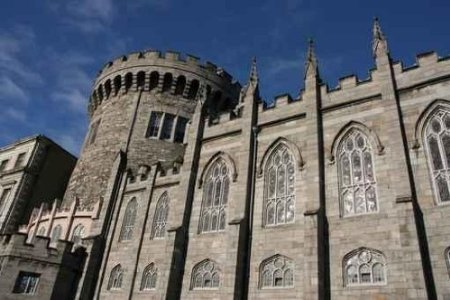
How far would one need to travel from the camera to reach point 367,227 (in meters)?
13.9

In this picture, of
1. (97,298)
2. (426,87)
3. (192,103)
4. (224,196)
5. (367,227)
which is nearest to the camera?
(367,227)

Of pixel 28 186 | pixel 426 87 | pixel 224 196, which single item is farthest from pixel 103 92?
pixel 426 87

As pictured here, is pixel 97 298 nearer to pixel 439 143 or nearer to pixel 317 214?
pixel 317 214

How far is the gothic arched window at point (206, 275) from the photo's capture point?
16.4m

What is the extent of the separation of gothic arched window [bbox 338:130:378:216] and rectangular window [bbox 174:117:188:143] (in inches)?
562

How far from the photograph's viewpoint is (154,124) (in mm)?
27859

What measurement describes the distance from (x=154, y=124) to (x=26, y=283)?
42.9 ft

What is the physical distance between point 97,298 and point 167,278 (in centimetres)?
561

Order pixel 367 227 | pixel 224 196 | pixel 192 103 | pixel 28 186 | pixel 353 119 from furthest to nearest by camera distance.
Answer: pixel 28 186 → pixel 192 103 → pixel 224 196 → pixel 353 119 → pixel 367 227

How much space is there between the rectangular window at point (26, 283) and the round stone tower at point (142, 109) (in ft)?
22.0

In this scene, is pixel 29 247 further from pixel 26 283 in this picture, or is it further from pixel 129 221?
pixel 129 221

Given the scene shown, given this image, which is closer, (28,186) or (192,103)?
(192,103)

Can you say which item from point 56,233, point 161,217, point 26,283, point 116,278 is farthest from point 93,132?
point 26,283

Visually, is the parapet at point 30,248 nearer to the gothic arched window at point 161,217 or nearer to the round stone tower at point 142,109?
the gothic arched window at point 161,217
